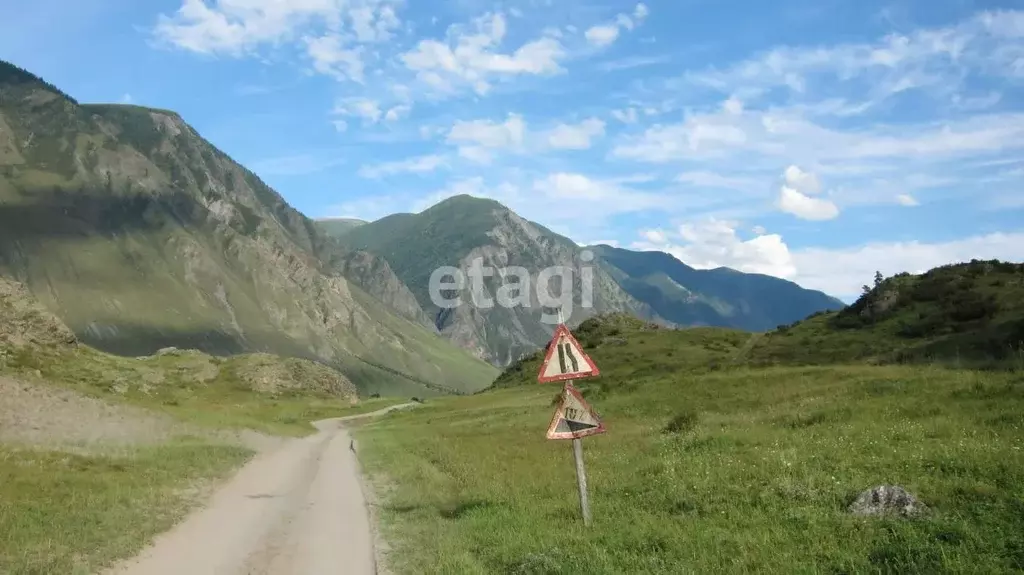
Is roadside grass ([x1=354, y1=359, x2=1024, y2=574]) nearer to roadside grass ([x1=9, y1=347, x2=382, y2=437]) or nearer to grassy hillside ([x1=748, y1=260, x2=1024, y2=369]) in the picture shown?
grassy hillside ([x1=748, y1=260, x2=1024, y2=369])

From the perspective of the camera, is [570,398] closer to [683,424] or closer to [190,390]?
[683,424]

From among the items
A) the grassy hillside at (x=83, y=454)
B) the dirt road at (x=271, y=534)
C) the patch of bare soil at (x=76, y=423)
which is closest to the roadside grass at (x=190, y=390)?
the grassy hillside at (x=83, y=454)

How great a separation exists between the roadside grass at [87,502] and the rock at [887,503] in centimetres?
1489

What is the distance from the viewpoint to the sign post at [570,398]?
15.2 m

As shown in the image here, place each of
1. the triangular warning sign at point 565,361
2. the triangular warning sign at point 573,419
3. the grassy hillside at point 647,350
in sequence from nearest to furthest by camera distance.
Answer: the triangular warning sign at point 565,361 < the triangular warning sign at point 573,419 < the grassy hillside at point 647,350

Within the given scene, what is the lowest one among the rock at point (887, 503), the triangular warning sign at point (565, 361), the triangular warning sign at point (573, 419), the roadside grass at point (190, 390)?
the roadside grass at point (190, 390)

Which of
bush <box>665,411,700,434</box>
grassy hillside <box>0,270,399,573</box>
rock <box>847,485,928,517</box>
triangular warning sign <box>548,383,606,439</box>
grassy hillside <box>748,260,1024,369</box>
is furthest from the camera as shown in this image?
grassy hillside <box>748,260,1024,369</box>

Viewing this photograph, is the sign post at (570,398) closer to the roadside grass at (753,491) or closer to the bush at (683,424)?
the roadside grass at (753,491)

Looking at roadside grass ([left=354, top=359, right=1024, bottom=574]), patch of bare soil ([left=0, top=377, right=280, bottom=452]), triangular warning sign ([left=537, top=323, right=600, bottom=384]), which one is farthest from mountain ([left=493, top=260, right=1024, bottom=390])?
patch of bare soil ([left=0, top=377, right=280, bottom=452])

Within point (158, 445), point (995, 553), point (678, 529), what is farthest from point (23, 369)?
point (995, 553)

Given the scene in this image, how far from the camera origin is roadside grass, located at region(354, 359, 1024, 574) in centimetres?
1124

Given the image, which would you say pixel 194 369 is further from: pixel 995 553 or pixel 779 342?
pixel 995 553

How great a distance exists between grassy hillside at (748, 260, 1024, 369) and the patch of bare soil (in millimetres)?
45258

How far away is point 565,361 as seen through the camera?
15234mm
